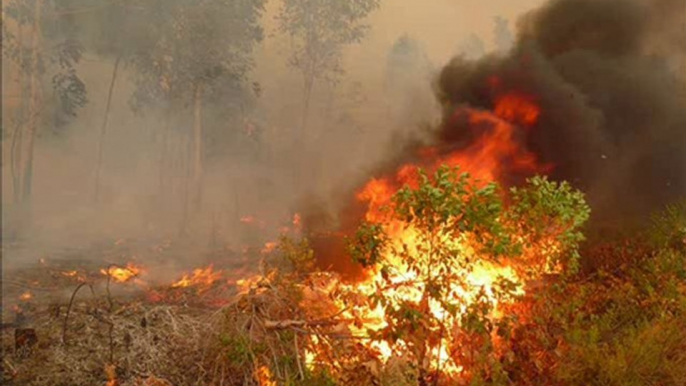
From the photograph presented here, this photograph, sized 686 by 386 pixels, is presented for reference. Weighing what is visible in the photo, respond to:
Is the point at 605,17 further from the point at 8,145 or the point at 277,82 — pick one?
the point at 8,145

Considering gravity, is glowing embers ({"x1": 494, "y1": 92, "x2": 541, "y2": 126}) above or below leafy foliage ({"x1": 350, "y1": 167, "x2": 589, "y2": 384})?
above

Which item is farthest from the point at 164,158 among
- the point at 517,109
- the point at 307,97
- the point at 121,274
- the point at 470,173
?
the point at 470,173

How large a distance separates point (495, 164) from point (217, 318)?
16.9 feet

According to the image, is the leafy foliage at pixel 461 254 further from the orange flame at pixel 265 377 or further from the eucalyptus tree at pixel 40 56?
the eucalyptus tree at pixel 40 56

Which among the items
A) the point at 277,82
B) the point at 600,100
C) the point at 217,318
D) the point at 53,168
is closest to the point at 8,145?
the point at 53,168

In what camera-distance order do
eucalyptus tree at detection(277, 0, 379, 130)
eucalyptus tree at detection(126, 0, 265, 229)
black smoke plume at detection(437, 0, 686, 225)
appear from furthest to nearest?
eucalyptus tree at detection(126, 0, 265, 229) → eucalyptus tree at detection(277, 0, 379, 130) → black smoke plume at detection(437, 0, 686, 225)

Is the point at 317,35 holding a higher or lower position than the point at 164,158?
higher

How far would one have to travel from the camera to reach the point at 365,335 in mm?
6168

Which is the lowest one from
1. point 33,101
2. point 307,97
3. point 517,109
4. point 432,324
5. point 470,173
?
point 432,324

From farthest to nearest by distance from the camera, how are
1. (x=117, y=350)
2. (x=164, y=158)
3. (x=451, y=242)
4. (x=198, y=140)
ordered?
(x=164, y=158) → (x=198, y=140) → (x=117, y=350) → (x=451, y=242)

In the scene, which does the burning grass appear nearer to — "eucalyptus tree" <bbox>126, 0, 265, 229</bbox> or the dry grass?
the dry grass

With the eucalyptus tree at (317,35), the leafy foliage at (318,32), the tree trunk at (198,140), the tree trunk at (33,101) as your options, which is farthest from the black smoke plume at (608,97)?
the tree trunk at (33,101)

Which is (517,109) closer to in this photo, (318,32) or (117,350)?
(318,32)

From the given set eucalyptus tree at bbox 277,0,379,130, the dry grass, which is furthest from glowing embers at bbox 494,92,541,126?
the dry grass
